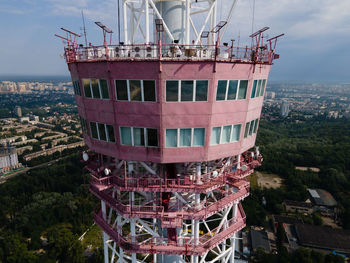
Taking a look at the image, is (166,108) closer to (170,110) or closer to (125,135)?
(170,110)

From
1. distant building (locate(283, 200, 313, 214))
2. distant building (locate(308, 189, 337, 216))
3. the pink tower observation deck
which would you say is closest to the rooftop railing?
the pink tower observation deck

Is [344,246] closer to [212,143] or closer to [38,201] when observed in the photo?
[212,143]

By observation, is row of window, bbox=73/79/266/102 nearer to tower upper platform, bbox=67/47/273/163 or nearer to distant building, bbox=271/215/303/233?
tower upper platform, bbox=67/47/273/163

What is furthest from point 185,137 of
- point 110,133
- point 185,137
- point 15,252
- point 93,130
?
point 15,252

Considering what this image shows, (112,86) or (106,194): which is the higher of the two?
(112,86)

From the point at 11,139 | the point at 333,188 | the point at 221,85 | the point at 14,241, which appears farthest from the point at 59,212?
the point at 11,139

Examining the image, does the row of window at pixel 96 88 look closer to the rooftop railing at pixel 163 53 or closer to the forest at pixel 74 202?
the rooftop railing at pixel 163 53
